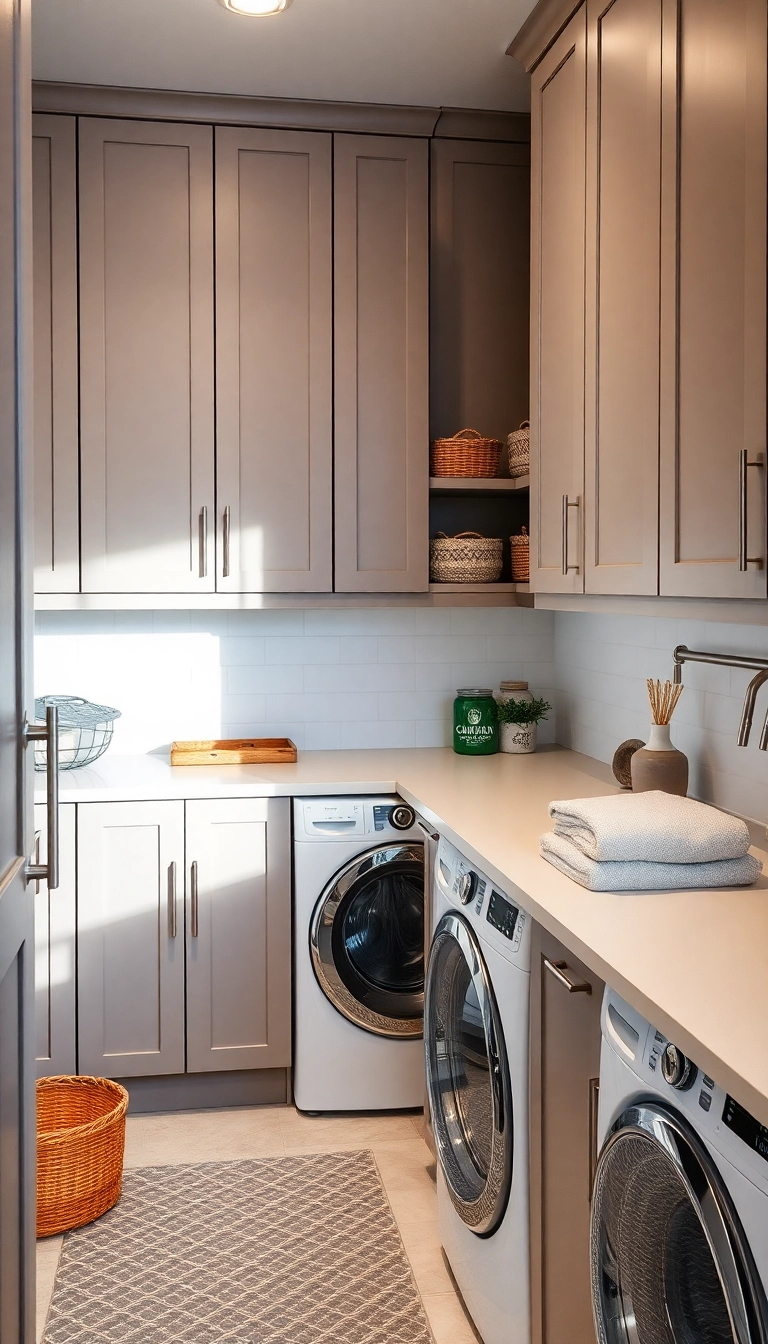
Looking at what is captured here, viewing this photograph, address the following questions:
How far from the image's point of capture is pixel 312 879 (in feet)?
10.0

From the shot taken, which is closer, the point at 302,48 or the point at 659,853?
the point at 659,853

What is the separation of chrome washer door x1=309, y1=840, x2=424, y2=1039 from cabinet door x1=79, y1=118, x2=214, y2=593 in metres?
0.98

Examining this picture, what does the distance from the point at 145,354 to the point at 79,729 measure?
111cm

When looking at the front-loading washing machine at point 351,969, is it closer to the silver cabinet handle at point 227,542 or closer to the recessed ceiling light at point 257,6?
the silver cabinet handle at point 227,542

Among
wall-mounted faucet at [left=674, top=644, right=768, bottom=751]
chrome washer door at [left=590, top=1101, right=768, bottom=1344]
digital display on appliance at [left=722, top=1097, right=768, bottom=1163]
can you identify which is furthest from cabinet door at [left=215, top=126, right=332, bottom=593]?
digital display on appliance at [left=722, top=1097, right=768, bottom=1163]

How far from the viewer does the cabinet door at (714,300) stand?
168 cm

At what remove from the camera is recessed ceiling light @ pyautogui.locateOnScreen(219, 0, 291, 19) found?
99.6 inches

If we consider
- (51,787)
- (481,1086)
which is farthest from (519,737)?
(51,787)

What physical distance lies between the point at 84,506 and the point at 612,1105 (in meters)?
2.27

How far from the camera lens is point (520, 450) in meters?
3.21

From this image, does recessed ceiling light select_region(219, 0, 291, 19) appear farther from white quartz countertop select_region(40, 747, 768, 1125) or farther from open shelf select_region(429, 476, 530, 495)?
white quartz countertop select_region(40, 747, 768, 1125)

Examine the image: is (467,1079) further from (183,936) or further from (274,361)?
(274,361)

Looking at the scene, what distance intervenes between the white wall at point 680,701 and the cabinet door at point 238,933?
102cm

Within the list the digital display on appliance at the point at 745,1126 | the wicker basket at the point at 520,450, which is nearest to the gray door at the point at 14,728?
the digital display on appliance at the point at 745,1126
